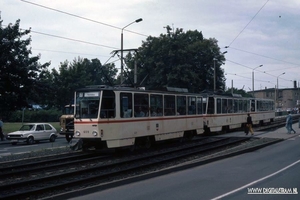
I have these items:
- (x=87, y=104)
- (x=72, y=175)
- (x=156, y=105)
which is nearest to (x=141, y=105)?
(x=156, y=105)

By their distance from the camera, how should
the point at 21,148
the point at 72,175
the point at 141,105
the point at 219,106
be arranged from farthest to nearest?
the point at 219,106 → the point at 21,148 → the point at 141,105 → the point at 72,175

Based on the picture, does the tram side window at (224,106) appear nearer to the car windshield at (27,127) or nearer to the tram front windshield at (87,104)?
the car windshield at (27,127)

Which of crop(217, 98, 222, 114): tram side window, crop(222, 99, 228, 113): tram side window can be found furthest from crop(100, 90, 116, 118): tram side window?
crop(222, 99, 228, 113): tram side window

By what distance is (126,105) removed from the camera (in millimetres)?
18078

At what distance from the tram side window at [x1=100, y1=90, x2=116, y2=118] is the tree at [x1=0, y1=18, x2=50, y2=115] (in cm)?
1670

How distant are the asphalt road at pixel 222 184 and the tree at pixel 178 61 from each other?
98.8ft

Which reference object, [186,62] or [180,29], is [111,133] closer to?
[186,62]

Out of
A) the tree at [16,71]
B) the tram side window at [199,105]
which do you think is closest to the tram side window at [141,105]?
the tram side window at [199,105]

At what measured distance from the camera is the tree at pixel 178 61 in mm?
44469

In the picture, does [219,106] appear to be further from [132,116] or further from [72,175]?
[72,175]

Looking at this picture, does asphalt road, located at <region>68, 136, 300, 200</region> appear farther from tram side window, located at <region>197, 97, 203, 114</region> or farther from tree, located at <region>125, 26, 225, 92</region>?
tree, located at <region>125, 26, 225, 92</region>

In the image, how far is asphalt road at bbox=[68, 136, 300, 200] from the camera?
9.21 meters

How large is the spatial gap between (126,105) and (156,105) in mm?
2852

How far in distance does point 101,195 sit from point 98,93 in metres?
8.17
